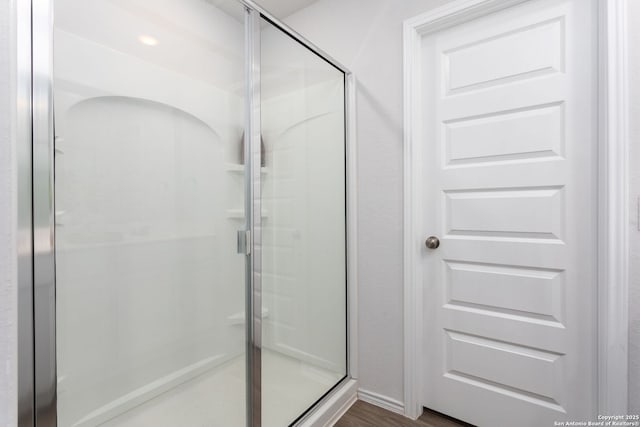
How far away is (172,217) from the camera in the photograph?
1048mm

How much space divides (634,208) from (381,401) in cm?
144

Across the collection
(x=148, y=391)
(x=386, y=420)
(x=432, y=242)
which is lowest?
(x=386, y=420)

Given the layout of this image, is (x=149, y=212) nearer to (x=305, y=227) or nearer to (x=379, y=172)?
(x=305, y=227)

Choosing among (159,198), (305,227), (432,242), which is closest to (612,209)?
(432,242)

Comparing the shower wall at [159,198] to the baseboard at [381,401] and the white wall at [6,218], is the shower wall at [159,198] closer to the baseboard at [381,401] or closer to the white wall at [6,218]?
the white wall at [6,218]

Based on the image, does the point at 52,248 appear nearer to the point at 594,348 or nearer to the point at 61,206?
the point at 61,206

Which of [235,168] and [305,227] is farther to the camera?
[305,227]

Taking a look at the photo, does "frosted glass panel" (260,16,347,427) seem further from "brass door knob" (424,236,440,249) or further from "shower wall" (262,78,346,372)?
"brass door knob" (424,236,440,249)

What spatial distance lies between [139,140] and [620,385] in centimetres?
189

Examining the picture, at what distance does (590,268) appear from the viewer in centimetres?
128

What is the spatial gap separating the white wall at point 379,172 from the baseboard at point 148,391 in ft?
2.89

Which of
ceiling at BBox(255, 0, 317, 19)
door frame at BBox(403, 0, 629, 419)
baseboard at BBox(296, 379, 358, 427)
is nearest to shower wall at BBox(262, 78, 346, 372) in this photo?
baseboard at BBox(296, 379, 358, 427)

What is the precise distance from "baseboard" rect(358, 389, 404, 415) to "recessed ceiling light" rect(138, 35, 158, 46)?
6.22 ft

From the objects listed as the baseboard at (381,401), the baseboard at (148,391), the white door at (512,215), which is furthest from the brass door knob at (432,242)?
the baseboard at (148,391)
